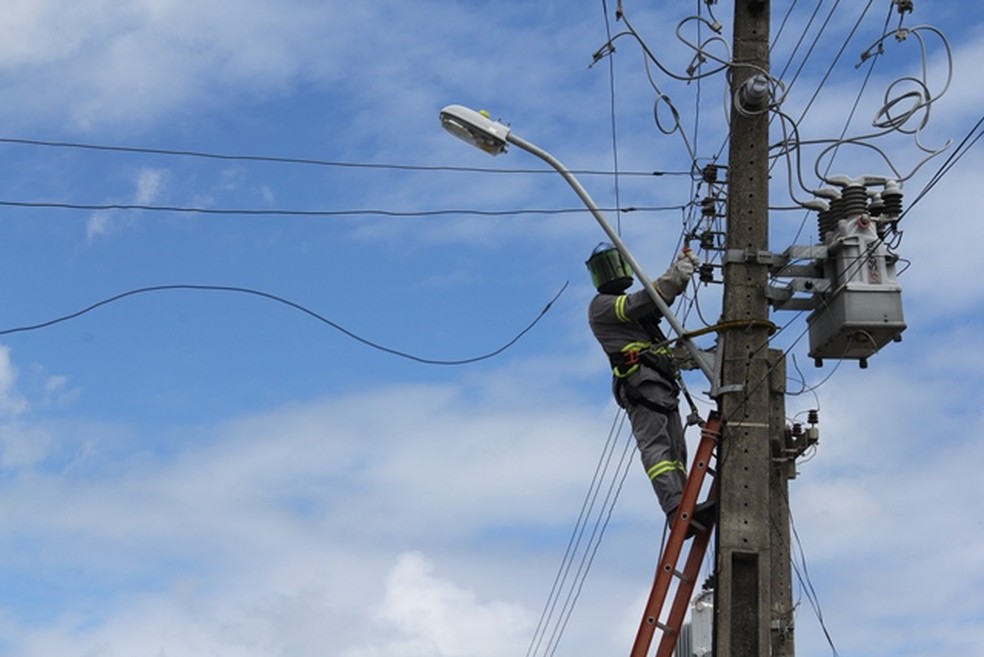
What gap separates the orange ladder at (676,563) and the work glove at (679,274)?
0.79 metres

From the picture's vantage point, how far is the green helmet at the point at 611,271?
10234 mm

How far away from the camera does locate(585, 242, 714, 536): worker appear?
9453mm

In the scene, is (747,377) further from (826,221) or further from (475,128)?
(475,128)

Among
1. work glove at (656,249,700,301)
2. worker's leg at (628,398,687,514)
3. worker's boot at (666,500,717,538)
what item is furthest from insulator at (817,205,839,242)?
worker's boot at (666,500,717,538)

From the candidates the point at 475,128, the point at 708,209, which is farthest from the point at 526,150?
the point at 708,209

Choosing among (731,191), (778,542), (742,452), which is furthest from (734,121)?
(778,542)

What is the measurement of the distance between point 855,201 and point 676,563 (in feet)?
8.00

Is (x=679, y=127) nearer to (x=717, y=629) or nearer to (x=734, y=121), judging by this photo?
(x=734, y=121)

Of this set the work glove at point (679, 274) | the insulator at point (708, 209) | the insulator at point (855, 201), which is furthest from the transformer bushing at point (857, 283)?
the insulator at point (708, 209)

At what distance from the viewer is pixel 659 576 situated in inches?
354

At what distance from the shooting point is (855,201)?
927 cm

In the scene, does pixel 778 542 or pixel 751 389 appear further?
pixel 778 542

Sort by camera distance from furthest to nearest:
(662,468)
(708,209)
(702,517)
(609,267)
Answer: (708,209) < (609,267) < (662,468) < (702,517)

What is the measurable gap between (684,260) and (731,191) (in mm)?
533
